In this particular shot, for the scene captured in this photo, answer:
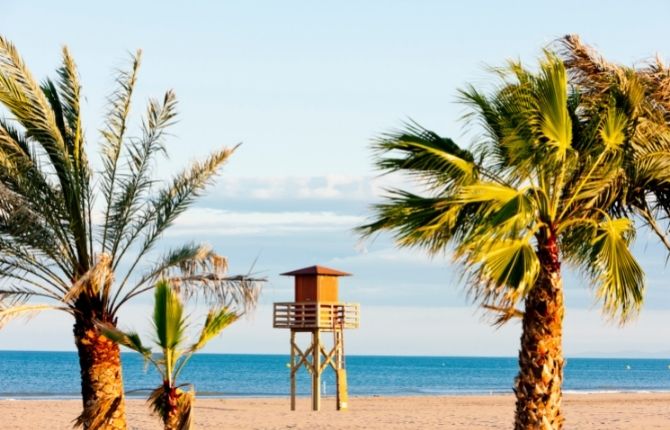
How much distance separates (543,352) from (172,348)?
15.5ft

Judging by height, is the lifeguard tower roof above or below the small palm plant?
above

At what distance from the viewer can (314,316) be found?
112ft

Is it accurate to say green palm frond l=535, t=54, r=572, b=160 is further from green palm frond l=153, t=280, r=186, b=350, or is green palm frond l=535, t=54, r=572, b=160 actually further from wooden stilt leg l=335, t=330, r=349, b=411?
wooden stilt leg l=335, t=330, r=349, b=411

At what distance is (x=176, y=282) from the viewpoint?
1664 cm

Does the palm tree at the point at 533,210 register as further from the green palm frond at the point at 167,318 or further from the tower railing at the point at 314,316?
the tower railing at the point at 314,316

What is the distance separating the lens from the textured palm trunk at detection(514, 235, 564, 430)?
42.6 feet

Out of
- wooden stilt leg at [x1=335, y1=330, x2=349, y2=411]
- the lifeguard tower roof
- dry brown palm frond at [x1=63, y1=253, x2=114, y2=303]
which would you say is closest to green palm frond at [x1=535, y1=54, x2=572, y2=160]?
dry brown palm frond at [x1=63, y1=253, x2=114, y2=303]

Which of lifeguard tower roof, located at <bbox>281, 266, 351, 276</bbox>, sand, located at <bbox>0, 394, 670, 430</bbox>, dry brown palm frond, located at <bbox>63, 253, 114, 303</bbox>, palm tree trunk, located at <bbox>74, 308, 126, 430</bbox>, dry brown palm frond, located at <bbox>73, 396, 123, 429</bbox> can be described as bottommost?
sand, located at <bbox>0, 394, 670, 430</bbox>

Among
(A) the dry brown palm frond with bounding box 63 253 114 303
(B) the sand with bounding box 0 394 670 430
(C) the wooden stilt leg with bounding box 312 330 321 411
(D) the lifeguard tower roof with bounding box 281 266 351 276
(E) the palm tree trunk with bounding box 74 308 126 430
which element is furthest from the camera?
(C) the wooden stilt leg with bounding box 312 330 321 411

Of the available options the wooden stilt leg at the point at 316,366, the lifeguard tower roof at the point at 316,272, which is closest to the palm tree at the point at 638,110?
the lifeguard tower roof at the point at 316,272

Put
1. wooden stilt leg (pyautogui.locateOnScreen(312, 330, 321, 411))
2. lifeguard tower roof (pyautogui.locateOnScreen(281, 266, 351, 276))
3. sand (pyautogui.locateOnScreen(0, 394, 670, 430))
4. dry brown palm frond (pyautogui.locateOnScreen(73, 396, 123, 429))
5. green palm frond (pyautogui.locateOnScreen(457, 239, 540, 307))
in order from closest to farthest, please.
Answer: green palm frond (pyautogui.locateOnScreen(457, 239, 540, 307))
dry brown palm frond (pyautogui.locateOnScreen(73, 396, 123, 429))
sand (pyautogui.locateOnScreen(0, 394, 670, 430))
lifeguard tower roof (pyautogui.locateOnScreen(281, 266, 351, 276))
wooden stilt leg (pyautogui.locateOnScreen(312, 330, 321, 411))

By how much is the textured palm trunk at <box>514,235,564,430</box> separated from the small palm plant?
12.7 ft

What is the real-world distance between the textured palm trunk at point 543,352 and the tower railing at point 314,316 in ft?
69.1

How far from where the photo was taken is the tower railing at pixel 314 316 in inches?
1345
